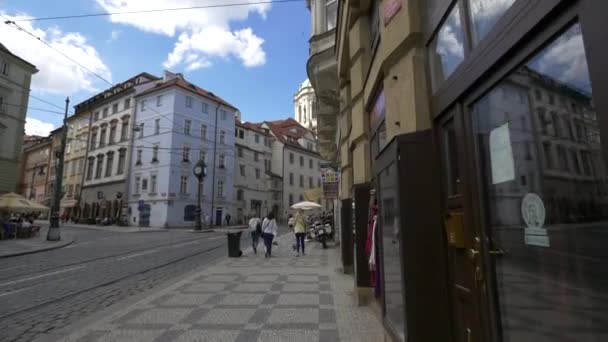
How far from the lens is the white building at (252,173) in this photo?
49.5 meters

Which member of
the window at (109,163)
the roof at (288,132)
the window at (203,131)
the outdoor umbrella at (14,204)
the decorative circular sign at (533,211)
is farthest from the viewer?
the roof at (288,132)

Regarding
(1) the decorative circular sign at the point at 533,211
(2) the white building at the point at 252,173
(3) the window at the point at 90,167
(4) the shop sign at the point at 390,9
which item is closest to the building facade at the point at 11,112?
(3) the window at the point at 90,167

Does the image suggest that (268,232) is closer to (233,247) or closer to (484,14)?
(233,247)

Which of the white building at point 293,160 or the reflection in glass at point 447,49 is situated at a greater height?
the white building at point 293,160

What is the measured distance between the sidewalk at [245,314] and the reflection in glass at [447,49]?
324 cm

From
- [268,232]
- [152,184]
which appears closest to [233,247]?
[268,232]

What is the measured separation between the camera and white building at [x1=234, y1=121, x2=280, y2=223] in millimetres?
49531

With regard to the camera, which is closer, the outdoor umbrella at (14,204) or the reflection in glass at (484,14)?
the reflection in glass at (484,14)

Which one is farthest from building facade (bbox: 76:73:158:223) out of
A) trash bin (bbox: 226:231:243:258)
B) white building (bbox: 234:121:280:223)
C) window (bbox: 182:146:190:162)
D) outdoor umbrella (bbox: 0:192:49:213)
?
trash bin (bbox: 226:231:243:258)

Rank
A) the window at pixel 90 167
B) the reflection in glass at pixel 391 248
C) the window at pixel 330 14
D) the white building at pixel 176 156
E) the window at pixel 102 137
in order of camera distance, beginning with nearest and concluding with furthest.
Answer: the reflection in glass at pixel 391 248 < the window at pixel 330 14 < the white building at pixel 176 156 < the window at pixel 102 137 < the window at pixel 90 167

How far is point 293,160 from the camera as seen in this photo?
58.8 metres

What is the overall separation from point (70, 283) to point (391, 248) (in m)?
7.89

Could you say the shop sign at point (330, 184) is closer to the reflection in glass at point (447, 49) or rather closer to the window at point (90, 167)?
the reflection in glass at point (447, 49)

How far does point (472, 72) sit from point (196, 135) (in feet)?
142
